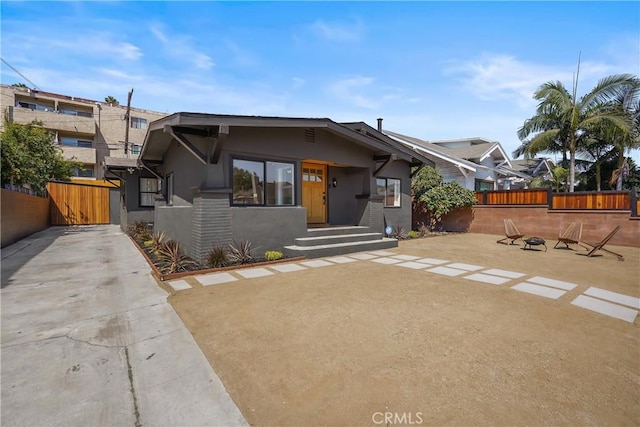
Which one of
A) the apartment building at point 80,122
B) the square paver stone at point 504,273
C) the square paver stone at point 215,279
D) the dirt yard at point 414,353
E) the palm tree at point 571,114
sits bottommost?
the square paver stone at point 504,273

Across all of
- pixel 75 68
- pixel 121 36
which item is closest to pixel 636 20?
pixel 121 36

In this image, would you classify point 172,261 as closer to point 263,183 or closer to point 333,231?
point 263,183

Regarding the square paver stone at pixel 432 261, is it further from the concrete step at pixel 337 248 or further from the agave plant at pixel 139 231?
the agave plant at pixel 139 231

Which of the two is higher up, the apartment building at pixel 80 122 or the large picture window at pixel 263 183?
the apartment building at pixel 80 122

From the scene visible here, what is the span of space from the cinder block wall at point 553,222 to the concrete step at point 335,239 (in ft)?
22.4

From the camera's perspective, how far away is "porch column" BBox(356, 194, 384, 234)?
1072 centimetres

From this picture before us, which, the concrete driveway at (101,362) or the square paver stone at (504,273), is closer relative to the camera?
the concrete driveway at (101,362)

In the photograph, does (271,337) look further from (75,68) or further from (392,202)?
(75,68)

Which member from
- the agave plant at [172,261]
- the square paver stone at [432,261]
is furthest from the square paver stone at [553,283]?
the agave plant at [172,261]

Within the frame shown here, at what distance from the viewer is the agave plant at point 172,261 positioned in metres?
6.26

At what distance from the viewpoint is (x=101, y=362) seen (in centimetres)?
272

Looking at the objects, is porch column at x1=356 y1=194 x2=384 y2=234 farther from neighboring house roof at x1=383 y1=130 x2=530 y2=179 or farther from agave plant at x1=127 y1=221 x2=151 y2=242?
agave plant at x1=127 y1=221 x2=151 y2=242

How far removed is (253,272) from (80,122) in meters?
31.4

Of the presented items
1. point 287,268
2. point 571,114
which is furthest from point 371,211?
point 571,114
